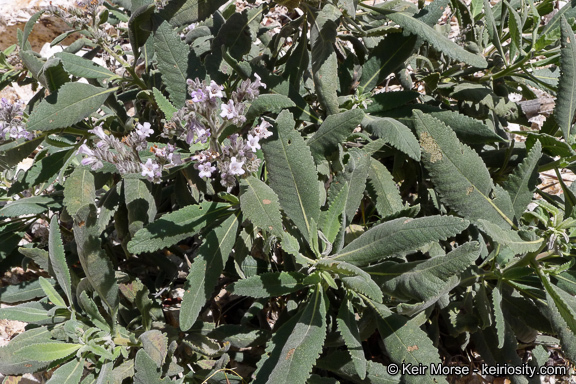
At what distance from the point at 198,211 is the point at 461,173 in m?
1.34

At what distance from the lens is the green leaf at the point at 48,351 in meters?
1.95

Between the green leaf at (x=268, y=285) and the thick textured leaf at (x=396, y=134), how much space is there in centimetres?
81

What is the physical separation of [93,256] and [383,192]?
1551 millimetres

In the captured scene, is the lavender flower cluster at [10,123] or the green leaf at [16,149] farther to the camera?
the green leaf at [16,149]

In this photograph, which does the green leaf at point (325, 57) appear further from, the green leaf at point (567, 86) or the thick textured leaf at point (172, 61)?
the green leaf at point (567, 86)

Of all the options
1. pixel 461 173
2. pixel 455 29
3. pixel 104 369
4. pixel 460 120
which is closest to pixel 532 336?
pixel 461 173

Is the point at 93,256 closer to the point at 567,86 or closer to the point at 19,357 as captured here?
the point at 19,357

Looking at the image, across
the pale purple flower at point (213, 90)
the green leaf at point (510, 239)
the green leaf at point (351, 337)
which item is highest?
the pale purple flower at point (213, 90)

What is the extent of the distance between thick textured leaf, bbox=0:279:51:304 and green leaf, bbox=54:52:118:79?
1419 millimetres

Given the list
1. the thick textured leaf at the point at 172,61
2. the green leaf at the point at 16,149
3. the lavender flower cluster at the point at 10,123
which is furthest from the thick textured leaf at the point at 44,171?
the thick textured leaf at the point at 172,61

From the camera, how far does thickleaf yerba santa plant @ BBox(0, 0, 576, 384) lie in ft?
6.52

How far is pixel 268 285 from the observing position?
2.19 metres

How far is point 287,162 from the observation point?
7.16ft

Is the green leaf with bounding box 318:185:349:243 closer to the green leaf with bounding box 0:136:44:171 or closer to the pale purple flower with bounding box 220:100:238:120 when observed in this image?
the pale purple flower with bounding box 220:100:238:120
